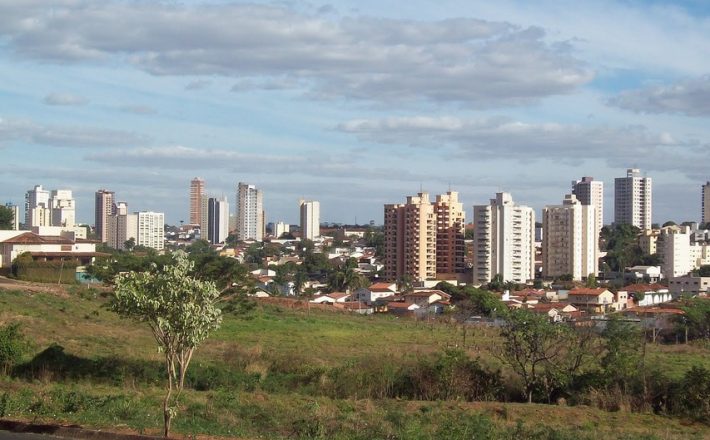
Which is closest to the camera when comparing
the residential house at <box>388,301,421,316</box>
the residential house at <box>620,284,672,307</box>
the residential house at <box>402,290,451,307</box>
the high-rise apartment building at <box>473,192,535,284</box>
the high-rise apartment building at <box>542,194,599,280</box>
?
the residential house at <box>388,301,421,316</box>

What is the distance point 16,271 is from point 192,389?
33.0m

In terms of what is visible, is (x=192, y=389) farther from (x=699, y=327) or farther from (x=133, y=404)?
(x=699, y=327)

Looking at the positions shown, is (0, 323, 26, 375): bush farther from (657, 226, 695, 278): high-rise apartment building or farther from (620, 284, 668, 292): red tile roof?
(657, 226, 695, 278): high-rise apartment building

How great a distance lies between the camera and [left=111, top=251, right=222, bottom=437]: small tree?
11.2 m

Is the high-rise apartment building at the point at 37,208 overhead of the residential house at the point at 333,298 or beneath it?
overhead

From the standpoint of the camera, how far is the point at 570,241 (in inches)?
3947

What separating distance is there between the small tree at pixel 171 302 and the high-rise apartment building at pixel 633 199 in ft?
555

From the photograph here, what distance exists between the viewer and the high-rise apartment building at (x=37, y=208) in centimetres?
14875

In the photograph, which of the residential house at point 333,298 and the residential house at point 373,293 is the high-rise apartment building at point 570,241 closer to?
the residential house at point 373,293

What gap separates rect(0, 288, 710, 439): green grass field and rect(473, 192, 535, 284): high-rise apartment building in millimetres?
59540

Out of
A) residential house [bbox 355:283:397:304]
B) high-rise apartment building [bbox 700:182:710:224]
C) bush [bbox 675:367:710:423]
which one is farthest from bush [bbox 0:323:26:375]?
high-rise apartment building [bbox 700:182:710:224]

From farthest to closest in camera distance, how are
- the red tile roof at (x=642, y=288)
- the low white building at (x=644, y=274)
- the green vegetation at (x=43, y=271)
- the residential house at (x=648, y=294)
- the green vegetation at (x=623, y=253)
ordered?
the green vegetation at (x=623, y=253), the low white building at (x=644, y=274), the red tile roof at (x=642, y=288), the residential house at (x=648, y=294), the green vegetation at (x=43, y=271)

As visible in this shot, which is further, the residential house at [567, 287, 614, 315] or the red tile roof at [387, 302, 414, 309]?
the residential house at [567, 287, 614, 315]

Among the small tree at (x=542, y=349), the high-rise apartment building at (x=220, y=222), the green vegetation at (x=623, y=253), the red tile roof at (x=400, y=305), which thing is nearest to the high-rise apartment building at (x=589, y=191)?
the green vegetation at (x=623, y=253)
